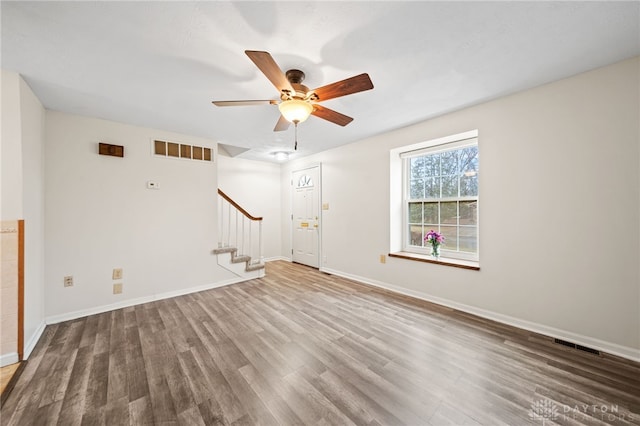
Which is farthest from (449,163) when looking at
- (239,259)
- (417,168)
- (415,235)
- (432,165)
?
(239,259)

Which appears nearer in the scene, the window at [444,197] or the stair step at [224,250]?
the window at [444,197]

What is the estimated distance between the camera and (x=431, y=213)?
3.37 metres

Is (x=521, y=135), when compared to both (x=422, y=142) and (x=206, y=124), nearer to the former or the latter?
(x=422, y=142)

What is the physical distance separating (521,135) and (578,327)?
6.25 ft

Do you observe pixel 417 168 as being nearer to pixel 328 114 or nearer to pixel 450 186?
pixel 450 186

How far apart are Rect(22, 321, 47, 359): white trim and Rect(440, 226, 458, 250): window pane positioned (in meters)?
4.56

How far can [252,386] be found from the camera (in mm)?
1606

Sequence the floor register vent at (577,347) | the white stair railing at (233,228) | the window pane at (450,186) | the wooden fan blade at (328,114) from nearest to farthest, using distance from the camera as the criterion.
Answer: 1. the floor register vent at (577,347)
2. the wooden fan blade at (328,114)
3. the window pane at (450,186)
4. the white stair railing at (233,228)

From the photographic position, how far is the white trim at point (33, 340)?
1.97m

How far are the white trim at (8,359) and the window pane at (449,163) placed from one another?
15.8 ft

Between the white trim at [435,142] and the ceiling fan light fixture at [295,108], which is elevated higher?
the white trim at [435,142]

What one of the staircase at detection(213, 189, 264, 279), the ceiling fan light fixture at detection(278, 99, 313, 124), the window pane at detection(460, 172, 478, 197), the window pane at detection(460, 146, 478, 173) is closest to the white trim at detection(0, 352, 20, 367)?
the staircase at detection(213, 189, 264, 279)

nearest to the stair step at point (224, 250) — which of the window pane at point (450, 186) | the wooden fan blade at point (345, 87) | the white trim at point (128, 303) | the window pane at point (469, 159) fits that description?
the white trim at point (128, 303)

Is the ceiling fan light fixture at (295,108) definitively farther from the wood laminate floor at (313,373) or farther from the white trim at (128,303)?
the white trim at (128,303)
